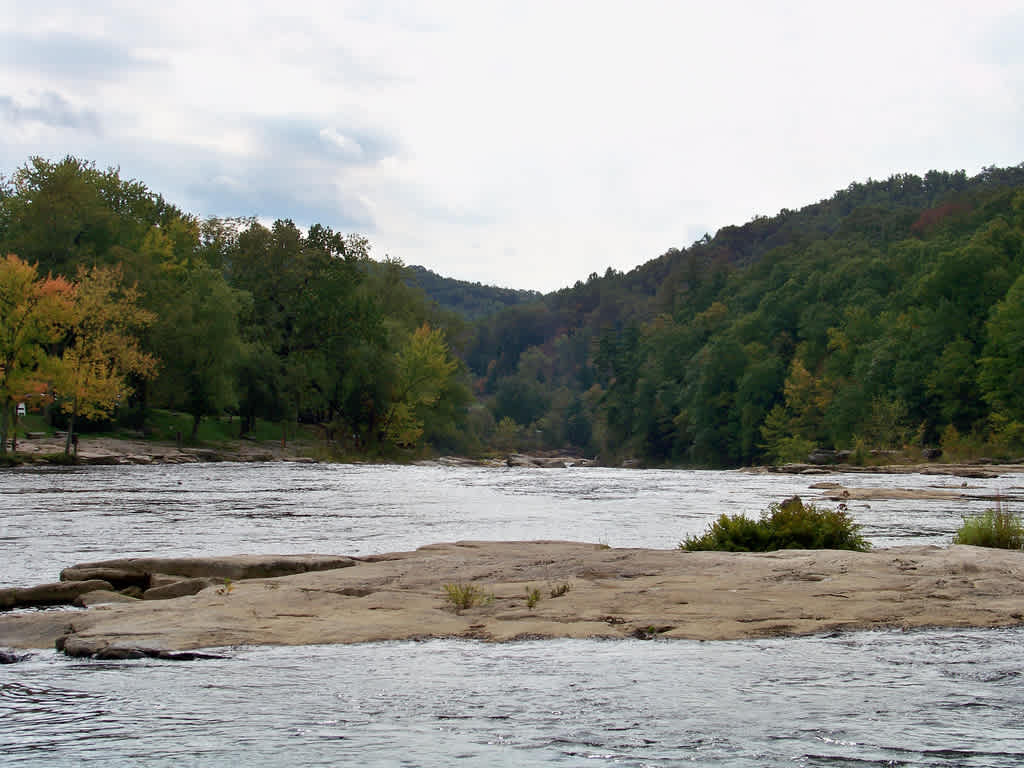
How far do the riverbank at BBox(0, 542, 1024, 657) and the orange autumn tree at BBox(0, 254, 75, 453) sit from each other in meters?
45.4

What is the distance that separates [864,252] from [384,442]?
7427 centimetres

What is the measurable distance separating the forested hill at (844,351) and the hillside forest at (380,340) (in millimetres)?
278

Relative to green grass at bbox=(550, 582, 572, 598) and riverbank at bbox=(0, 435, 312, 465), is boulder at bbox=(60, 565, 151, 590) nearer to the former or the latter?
green grass at bbox=(550, 582, 572, 598)

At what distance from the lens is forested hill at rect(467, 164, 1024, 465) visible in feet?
276

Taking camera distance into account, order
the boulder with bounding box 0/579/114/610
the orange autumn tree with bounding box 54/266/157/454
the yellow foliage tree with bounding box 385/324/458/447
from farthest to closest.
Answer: the yellow foliage tree with bounding box 385/324/458/447 → the orange autumn tree with bounding box 54/266/157/454 → the boulder with bounding box 0/579/114/610

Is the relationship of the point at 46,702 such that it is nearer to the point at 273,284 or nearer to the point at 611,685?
the point at 611,685

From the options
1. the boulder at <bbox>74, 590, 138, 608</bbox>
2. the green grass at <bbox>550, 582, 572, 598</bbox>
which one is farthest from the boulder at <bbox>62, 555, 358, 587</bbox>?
the green grass at <bbox>550, 582, 572, 598</bbox>

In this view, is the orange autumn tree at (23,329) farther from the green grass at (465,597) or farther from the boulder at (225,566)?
the green grass at (465,597)

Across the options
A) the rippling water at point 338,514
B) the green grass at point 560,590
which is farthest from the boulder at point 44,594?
the green grass at point 560,590

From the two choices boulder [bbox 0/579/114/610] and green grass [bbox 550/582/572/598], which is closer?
green grass [bbox 550/582/572/598]

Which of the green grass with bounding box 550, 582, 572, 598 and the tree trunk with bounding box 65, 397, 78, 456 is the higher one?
the tree trunk with bounding box 65, 397, 78, 456

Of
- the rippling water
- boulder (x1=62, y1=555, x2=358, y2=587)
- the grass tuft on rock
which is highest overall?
the grass tuft on rock

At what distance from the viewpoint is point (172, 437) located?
79.2 meters

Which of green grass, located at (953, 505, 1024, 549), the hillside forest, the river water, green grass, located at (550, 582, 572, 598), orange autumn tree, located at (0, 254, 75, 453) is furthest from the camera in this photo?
the hillside forest
